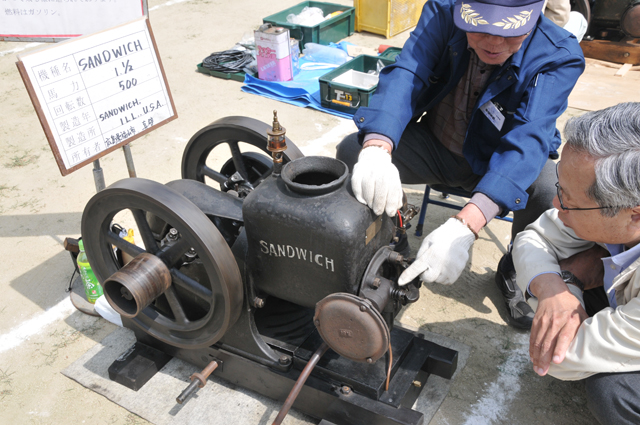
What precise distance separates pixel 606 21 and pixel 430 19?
3988 millimetres

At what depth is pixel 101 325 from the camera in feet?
7.68

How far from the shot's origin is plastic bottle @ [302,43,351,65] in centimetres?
506

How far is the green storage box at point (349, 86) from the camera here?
407 cm

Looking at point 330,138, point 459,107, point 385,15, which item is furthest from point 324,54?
point 459,107

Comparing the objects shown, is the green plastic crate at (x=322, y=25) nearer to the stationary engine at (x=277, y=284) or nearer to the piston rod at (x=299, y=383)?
the stationary engine at (x=277, y=284)

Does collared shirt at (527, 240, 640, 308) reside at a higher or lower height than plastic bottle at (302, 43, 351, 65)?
higher

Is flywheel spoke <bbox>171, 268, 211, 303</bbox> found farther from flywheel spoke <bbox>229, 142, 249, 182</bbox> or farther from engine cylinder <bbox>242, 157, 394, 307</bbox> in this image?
flywheel spoke <bbox>229, 142, 249, 182</bbox>

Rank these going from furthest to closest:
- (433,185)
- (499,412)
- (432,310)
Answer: (433,185) → (432,310) → (499,412)

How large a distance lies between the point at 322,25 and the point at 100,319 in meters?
3.94

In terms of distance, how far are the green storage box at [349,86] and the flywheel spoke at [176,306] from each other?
265 centimetres

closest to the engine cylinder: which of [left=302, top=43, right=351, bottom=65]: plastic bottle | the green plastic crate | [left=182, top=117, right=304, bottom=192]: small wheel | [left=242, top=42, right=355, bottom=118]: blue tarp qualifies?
[left=182, top=117, right=304, bottom=192]: small wheel

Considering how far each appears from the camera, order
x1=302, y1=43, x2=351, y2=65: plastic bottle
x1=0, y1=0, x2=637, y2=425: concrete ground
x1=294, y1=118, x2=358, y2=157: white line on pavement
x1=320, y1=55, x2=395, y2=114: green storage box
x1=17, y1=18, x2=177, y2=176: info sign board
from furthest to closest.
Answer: x1=302, y1=43, x2=351, y2=65: plastic bottle → x1=320, y1=55, x2=395, y2=114: green storage box → x1=294, y1=118, x2=358, y2=157: white line on pavement → x1=17, y1=18, x2=177, y2=176: info sign board → x1=0, y1=0, x2=637, y2=425: concrete ground

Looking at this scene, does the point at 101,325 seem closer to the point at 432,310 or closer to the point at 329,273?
the point at 329,273

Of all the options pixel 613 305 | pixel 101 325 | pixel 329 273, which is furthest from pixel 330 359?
pixel 101 325
